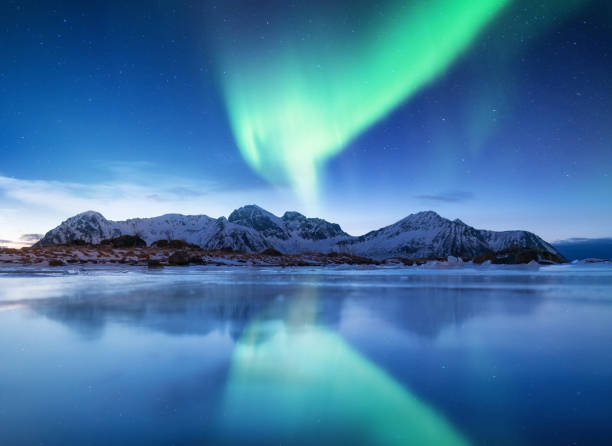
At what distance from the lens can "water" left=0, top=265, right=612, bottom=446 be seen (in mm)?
3424

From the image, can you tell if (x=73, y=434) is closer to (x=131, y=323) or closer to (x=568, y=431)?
(x=568, y=431)

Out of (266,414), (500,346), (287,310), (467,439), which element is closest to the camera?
(467,439)

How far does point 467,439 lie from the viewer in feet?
10.8

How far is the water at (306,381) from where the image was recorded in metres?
3.42

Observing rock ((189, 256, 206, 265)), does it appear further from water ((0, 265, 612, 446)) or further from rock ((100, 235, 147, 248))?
water ((0, 265, 612, 446))

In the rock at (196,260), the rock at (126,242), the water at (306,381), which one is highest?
the rock at (126,242)

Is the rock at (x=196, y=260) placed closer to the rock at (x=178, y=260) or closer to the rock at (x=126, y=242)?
the rock at (x=178, y=260)

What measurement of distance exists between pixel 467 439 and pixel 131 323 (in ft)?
24.4

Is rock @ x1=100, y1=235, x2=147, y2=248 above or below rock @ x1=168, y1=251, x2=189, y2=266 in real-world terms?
above

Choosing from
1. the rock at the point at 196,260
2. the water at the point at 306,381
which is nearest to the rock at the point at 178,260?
the rock at the point at 196,260

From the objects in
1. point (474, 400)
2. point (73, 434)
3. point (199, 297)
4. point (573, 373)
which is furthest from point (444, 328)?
point (199, 297)

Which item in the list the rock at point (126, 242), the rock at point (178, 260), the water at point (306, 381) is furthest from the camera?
the rock at point (126, 242)

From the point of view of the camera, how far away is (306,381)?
15.4ft

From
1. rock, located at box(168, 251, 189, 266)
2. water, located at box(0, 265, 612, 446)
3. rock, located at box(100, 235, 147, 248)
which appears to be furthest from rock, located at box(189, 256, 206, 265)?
water, located at box(0, 265, 612, 446)
